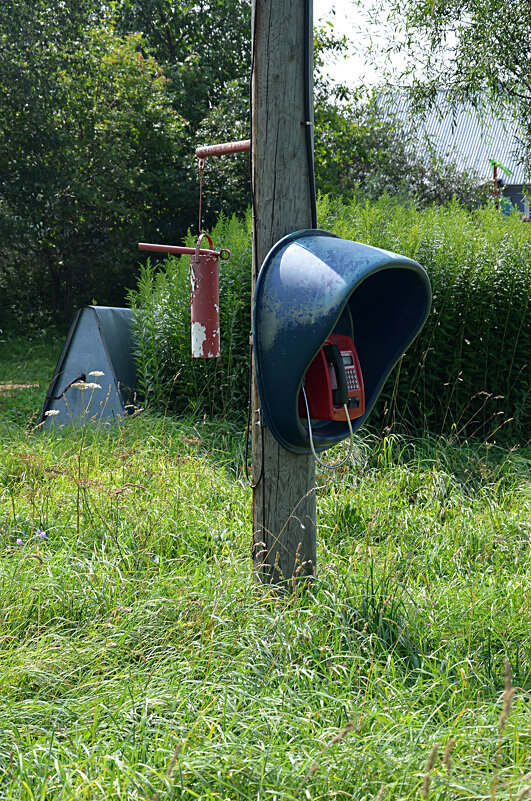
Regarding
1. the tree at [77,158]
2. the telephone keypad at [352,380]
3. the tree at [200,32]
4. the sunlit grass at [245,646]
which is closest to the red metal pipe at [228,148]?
the telephone keypad at [352,380]

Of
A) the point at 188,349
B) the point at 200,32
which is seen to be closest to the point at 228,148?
the point at 188,349

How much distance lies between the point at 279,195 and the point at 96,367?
3757 millimetres

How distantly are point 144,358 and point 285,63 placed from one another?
346 cm

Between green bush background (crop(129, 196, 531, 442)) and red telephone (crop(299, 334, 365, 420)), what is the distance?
9.05 feet

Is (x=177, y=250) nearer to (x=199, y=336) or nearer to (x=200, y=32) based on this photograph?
(x=199, y=336)

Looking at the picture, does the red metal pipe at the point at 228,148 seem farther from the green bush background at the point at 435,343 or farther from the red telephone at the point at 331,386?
the green bush background at the point at 435,343

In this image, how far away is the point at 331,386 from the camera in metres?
2.91

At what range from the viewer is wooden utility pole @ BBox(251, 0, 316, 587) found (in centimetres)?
291

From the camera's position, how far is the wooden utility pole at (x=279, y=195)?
291cm

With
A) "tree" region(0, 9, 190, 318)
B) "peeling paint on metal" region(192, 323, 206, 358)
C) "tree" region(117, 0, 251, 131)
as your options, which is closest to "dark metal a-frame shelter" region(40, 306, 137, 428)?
"peeling paint on metal" region(192, 323, 206, 358)

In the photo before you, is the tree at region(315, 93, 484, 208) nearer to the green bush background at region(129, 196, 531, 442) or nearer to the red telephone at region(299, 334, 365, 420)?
the green bush background at region(129, 196, 531, 442)

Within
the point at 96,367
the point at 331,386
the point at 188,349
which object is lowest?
the point at 96,367

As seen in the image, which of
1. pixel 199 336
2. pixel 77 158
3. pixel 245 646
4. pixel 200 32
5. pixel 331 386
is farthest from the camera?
pixel 200 32

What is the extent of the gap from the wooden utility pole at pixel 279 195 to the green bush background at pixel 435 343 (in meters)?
2.71
